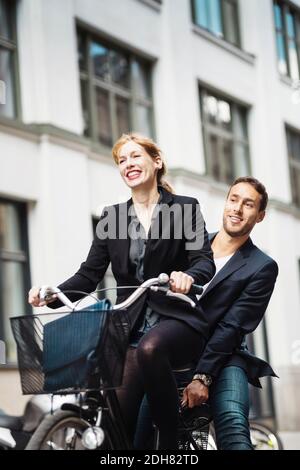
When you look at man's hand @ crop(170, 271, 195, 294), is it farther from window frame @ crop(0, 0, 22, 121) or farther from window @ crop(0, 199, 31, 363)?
window frame @ crop(0, 0, 22, 121)

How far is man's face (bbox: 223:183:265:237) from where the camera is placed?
399 centimetres

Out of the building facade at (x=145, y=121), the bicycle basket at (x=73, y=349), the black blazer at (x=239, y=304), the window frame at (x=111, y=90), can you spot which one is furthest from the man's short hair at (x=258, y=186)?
the window frame at (x=111, y=90)

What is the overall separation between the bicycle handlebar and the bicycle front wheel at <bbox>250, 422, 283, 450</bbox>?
9.98ft

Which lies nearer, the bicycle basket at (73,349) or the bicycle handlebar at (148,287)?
the bicycle basket at (73,349)

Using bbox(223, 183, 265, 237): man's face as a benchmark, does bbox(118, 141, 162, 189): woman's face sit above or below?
above

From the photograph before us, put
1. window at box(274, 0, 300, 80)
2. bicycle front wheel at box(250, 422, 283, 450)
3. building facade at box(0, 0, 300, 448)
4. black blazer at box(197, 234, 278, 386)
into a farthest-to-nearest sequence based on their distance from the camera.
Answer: window at box(274, 0, 300, 80)
building facade at box(0, 0, 300, 448)
bicycle front wheel at box(250, 422, 283, 450)
black blazer at box(197, 234, 278, 386)

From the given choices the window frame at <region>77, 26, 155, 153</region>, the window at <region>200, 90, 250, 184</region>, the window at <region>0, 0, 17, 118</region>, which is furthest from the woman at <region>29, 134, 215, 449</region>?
the window at <region>200, 90, 250, 184</region>

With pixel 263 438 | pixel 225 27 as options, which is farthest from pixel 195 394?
pixel 225 27

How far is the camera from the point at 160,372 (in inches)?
138

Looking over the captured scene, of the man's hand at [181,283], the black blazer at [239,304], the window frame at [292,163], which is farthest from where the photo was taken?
the window frame at [292,163]

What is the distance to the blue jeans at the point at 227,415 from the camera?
12.5ft

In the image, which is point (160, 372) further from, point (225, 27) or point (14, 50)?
point (225, 27)

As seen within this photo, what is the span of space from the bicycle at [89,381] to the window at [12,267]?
7115 mm

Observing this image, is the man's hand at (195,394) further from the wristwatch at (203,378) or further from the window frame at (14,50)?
the window frame at (14,50)
